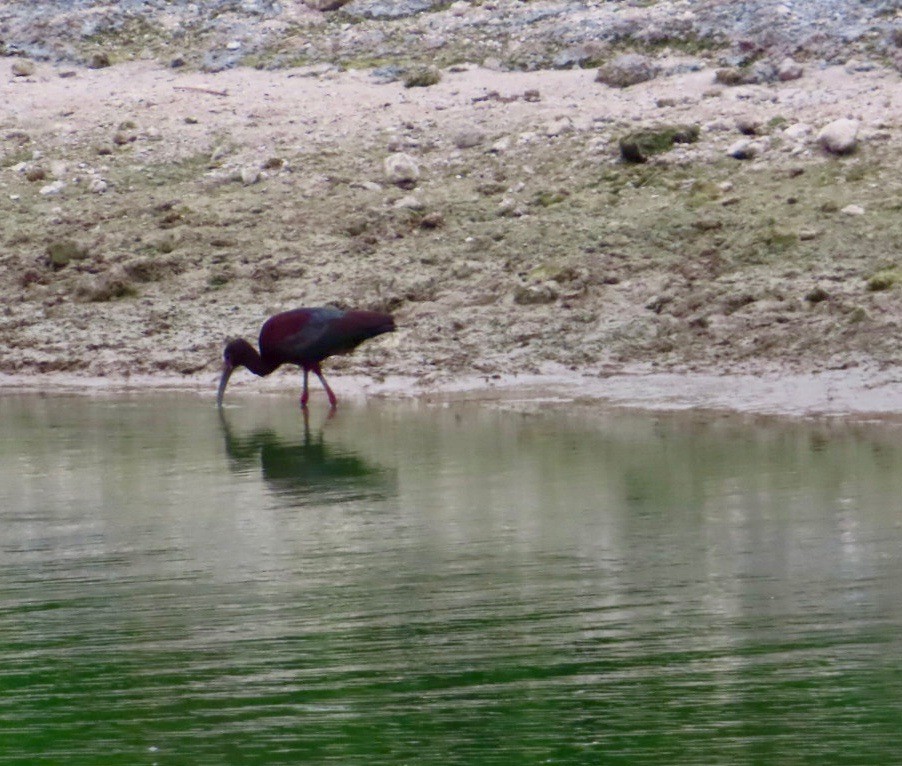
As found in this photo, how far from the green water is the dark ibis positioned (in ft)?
4.35

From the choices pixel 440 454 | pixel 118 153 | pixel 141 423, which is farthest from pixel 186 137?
pixel 440 454

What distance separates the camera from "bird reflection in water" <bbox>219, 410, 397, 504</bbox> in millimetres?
8273

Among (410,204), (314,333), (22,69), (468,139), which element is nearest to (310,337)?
(314,333)

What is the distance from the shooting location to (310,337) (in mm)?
11367

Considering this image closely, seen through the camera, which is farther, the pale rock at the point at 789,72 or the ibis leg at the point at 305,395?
the pale rock at the point at 789,72

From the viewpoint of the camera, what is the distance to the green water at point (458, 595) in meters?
4.53

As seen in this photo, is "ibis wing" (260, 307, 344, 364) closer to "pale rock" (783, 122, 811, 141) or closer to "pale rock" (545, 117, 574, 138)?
"pale rock" (545, 117, 574, 138)

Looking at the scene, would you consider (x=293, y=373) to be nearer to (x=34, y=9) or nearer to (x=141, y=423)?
(x=141, y=423)

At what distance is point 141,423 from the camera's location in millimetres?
10594

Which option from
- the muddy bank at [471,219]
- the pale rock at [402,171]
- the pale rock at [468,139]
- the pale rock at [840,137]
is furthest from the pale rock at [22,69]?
the pale rock at [840,137]

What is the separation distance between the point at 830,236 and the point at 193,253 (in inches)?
171

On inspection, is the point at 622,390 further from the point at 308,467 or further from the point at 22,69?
the point at 22,69

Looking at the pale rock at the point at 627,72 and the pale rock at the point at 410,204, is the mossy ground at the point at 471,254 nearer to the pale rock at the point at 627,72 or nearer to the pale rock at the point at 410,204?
the pale rock at the point at 410,204

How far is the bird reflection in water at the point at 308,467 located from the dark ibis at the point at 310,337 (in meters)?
0.91
